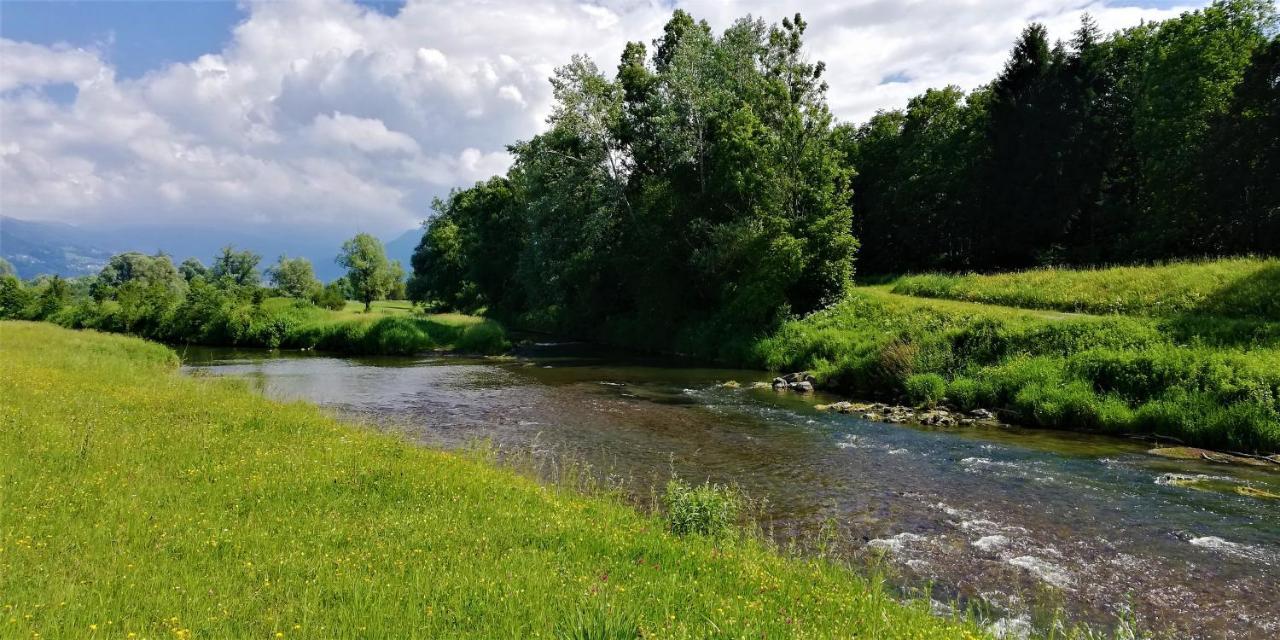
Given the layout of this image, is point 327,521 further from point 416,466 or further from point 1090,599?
point 1090,599

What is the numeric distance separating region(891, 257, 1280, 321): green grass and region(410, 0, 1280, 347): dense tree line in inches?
369

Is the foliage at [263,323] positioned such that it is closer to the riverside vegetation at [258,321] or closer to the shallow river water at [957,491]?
the riverside vegetation at [258,321]

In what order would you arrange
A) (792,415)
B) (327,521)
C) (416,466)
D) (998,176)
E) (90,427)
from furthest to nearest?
(998,176), (792,415), (90,427), (416,466), (327,521)

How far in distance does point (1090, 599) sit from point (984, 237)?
50.1 m

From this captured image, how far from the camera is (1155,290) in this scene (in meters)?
27.3

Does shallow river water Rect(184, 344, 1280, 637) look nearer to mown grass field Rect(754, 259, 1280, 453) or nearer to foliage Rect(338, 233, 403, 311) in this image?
mown grass field Rect(754, 259, 1280, 453)

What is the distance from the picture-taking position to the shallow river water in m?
8.95

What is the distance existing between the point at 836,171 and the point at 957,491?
1237 inches

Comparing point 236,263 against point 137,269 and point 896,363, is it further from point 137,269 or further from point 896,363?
point 896,363

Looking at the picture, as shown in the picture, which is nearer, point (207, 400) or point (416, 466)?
point (416, 466)

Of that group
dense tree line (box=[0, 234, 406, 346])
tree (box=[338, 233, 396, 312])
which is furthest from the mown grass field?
tree (box=[338, 233, 396, 312])

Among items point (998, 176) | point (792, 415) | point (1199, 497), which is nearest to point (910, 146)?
point (998, 176)

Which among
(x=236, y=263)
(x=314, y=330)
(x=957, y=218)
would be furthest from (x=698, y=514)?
(x=236, y=263)

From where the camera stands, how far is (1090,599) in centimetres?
880
